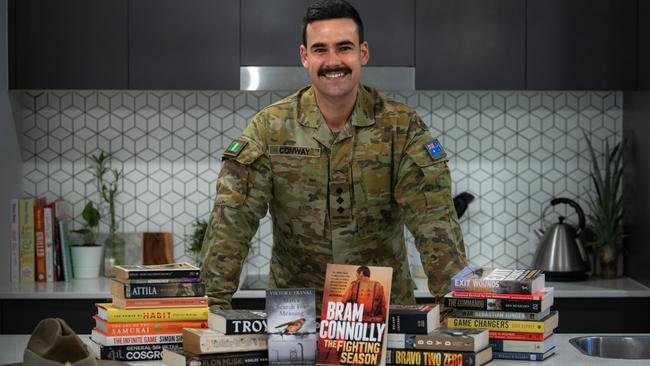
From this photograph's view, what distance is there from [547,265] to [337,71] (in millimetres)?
1849

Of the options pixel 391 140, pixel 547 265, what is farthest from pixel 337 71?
pixel 547 265

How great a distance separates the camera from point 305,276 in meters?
3.18

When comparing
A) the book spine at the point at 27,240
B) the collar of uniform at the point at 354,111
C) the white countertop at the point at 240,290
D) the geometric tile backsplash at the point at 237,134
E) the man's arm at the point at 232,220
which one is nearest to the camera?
the man's arm at the point at 232,220

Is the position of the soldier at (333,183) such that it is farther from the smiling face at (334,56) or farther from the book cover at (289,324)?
the book cover at (289,324)

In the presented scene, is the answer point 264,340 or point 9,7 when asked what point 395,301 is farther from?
point 9,7

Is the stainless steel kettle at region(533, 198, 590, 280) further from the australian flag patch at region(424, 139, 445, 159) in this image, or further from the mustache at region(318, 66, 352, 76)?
the mustache at region(318, 66, 352, 76)

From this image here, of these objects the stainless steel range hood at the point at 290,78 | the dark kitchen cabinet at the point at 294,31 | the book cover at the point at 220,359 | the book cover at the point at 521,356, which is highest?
the dark kitchen cabinet at the point at 294,31

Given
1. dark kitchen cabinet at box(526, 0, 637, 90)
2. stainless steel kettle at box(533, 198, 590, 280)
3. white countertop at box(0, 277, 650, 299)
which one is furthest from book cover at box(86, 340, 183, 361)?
dark kitchen cabinet at box(526, 0, 637, 90)

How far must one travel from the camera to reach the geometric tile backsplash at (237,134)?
179 inches

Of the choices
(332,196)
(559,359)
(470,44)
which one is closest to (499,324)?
(559,359)

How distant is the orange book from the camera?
2.36 m

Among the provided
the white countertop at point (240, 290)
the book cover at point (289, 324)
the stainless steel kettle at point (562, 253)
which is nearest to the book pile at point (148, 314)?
the book cover at point (289, 324)

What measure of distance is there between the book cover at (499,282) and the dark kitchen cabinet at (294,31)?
1887mm

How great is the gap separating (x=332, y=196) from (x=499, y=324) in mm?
813
